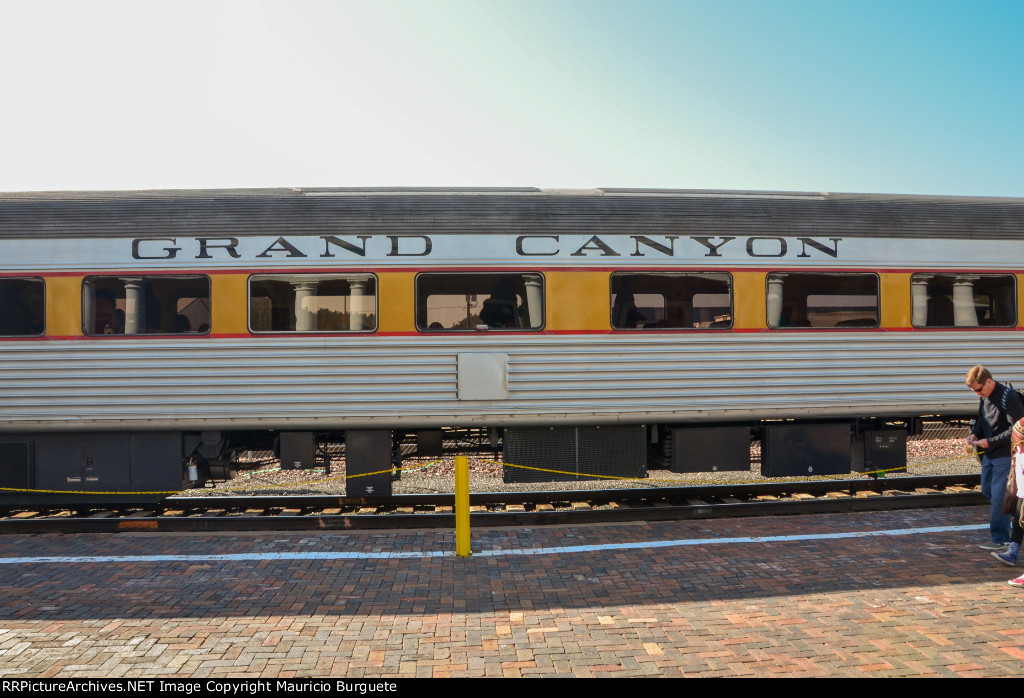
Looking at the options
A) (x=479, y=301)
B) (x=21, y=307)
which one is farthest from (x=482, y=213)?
(x=21, y=307)

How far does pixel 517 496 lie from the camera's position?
7.95 meters

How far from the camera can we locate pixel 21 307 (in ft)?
23.5

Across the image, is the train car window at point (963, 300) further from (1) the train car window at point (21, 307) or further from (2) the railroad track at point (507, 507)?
(1) the train car window at point (21, 307)

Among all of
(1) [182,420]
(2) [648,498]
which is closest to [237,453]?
(1) [182,420]

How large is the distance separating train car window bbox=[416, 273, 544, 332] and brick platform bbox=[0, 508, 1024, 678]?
7.74 feet

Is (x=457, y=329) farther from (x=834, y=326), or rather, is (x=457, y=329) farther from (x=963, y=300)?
(x=963, y=300)

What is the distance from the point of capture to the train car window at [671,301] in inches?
293

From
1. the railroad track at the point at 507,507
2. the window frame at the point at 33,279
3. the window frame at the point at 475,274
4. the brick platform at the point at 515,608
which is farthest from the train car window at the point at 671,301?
the window frame at the point at 33,279

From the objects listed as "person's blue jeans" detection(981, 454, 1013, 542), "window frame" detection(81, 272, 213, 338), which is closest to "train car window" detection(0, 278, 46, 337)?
"window frame" detection(81, 272, 213, 338)

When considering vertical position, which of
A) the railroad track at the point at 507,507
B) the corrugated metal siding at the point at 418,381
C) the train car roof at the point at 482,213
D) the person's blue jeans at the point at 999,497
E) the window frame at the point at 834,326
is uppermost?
the train car roof at the point at 482,213

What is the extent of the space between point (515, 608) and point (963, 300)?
22.8 feet

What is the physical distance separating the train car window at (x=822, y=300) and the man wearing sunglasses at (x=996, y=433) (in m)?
1.92

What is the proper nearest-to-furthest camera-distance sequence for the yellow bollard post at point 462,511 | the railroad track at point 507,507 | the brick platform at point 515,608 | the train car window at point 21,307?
the brick platform at point 515,608, the yellow bollard post at point 462,511, the railroad track at point 507,507, the train car window at point 21,307
